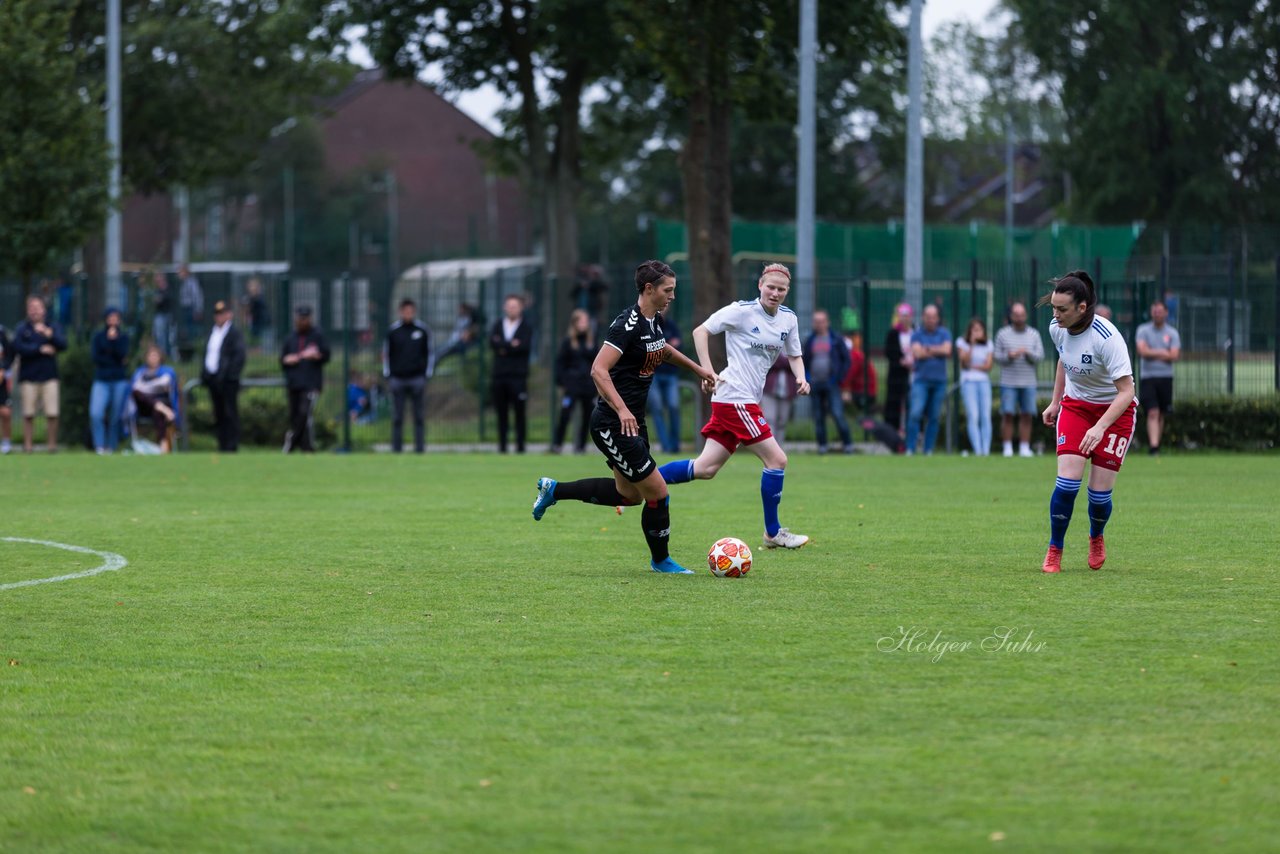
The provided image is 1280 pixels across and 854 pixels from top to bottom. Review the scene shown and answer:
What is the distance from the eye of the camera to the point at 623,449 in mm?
9867

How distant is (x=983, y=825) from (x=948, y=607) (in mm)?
3954

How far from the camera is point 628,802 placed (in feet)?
16.7

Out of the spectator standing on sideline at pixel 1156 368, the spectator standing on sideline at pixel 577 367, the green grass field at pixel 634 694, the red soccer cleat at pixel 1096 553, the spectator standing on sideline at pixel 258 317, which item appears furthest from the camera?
the spectator standing on sideline at pixel 258 317

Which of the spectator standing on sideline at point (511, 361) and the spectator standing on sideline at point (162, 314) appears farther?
the spectator standing on sideline at point (162, 314)

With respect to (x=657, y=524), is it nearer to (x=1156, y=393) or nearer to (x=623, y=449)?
(x=623, y=449)

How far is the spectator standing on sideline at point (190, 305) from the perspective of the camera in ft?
96.6

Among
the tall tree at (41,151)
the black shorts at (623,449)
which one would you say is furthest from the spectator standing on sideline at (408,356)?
the black shorts at (623,449)

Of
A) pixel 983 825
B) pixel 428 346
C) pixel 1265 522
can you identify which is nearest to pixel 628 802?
pixel 983 825

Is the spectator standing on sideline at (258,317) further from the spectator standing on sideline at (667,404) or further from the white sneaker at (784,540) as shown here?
the white sneaker at (784,540)

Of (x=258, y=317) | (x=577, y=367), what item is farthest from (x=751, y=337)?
(x=258, y=317)

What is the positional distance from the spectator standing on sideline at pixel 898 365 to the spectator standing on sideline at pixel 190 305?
1183 cm

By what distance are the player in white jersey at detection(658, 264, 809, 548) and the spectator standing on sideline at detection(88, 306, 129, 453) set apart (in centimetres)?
1369

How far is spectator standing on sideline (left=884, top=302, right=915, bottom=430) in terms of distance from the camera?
24156 millimetres

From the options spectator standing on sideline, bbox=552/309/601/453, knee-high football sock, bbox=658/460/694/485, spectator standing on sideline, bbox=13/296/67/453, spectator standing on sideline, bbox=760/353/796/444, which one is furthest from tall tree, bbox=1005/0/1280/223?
knee-high football sock, bbox=658/460/694/485
